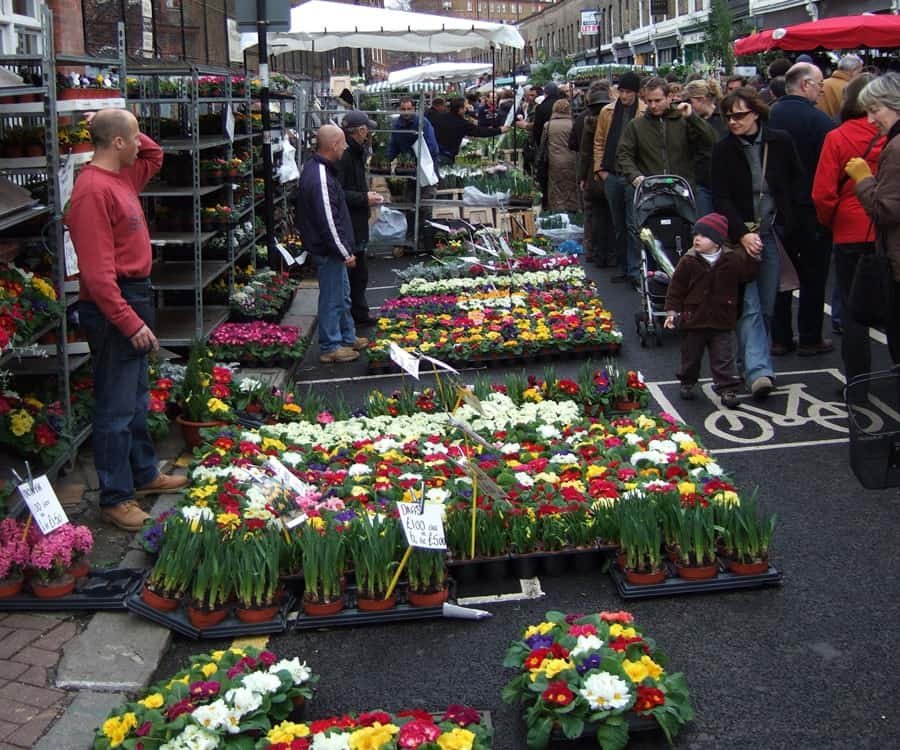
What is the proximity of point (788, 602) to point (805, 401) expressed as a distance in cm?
336

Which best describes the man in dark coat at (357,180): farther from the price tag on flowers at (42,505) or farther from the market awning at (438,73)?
the market awning at (438,73)

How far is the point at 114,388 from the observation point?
5.95 metres

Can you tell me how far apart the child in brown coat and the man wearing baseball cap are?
14.1 ft

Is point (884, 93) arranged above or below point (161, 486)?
above

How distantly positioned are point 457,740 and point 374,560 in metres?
1.41

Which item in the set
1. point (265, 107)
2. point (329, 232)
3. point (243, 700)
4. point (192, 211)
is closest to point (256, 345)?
point (329, 232)

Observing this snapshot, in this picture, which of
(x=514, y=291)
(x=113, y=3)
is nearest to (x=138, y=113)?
(x=514, y=291)

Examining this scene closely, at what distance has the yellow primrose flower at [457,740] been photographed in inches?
142

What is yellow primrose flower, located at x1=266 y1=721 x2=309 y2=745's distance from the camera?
12.2 feet

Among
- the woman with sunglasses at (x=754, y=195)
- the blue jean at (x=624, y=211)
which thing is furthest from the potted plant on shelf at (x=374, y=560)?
Answer: the blue jean at (x=624, y=211)

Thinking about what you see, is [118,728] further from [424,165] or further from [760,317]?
[424,165]

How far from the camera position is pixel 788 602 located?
16.7ft

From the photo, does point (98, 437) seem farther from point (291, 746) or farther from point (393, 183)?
point (393, 183)

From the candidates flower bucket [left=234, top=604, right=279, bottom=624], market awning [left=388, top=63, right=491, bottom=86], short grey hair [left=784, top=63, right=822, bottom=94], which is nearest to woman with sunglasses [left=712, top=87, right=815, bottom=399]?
short grey hair [left=784, top=63, right=822, bottom=94]
